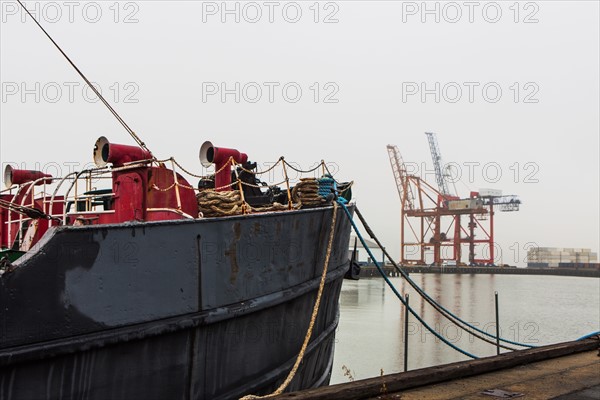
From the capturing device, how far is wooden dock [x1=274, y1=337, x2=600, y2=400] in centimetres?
419

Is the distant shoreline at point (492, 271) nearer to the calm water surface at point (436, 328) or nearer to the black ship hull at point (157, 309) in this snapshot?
the calm water surface at point (436, 328)

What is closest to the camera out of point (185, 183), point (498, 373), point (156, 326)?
point (156, 326)

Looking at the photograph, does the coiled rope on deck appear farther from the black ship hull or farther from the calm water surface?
the calm water surface

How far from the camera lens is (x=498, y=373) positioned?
537 cm

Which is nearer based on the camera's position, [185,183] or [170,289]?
[170,289]

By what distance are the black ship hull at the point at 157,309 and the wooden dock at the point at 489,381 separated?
1.48 meters

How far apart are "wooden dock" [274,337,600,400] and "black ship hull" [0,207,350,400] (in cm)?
148

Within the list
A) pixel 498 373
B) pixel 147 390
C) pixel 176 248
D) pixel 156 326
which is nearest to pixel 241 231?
pixel 176 248

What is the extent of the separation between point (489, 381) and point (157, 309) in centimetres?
316

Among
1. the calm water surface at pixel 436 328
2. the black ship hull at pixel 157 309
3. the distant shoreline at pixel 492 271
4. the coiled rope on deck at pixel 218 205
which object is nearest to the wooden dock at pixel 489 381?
the black ship hull at pixel 157 309

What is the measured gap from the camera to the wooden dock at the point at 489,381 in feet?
13.8

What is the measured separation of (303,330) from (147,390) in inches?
120

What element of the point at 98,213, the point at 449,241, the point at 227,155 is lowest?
the point at 449,241

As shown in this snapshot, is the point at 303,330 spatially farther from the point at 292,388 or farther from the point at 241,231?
the point at 241,231
